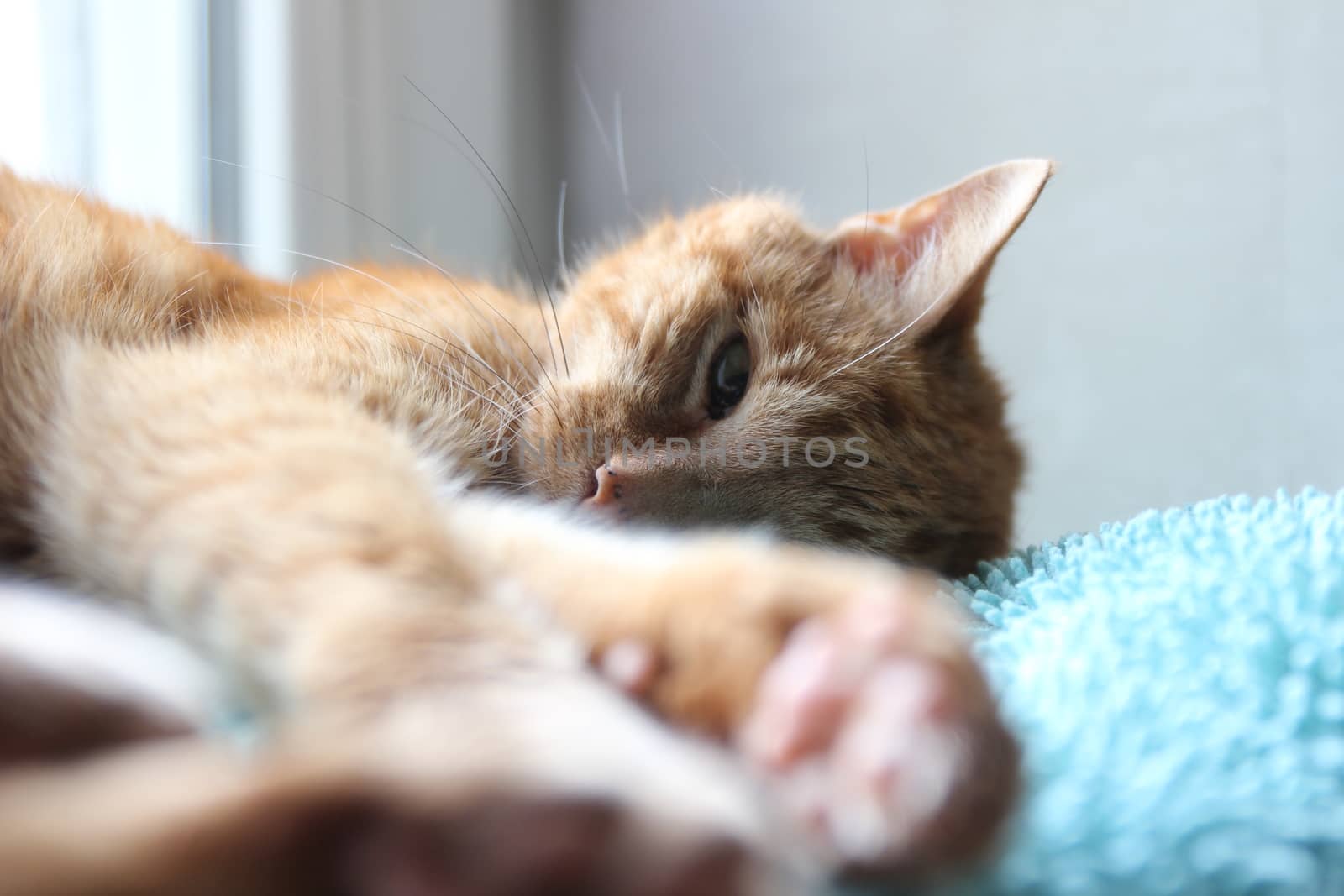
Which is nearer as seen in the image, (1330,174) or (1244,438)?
(1330,174)

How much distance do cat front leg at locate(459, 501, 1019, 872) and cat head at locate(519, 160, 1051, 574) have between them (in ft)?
1.36

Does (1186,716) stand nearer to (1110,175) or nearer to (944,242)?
(944,242)

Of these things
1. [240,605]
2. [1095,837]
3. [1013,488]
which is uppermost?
[1013,488]

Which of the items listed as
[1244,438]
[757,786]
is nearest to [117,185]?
[757,786]

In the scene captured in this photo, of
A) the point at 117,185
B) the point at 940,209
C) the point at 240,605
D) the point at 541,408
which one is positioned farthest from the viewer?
the point at 117,185

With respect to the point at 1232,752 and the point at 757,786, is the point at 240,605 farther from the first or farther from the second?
the point at 1232,752

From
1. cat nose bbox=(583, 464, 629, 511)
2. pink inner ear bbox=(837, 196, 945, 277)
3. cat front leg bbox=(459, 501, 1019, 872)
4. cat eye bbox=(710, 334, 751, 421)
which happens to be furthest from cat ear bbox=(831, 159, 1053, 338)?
cat front leg bbox=(459, 501, 1019, 872)

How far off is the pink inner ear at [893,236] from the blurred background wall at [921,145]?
57 centimetres

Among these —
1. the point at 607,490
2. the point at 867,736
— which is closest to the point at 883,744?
the point at 867,736

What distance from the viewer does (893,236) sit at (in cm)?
131

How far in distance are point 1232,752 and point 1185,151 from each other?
1.71m

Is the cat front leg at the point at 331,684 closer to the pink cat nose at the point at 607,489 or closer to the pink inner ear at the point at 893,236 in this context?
the pink cat nose at the point at 607,489

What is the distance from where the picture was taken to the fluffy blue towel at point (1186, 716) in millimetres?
469

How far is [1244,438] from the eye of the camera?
6.33ft
